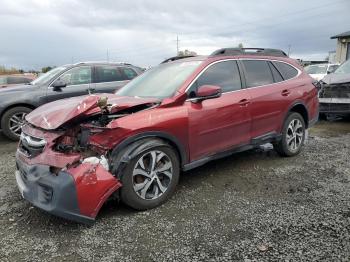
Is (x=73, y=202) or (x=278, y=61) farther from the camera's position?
(x=278, y=61)

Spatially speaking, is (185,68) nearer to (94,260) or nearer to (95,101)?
(95,101)

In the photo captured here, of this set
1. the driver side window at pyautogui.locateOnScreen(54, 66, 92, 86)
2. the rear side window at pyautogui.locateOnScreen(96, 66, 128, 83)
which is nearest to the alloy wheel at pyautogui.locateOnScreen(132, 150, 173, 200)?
the driver side window at pyautogui.locateOnScreen(54, 66, 92, 86)

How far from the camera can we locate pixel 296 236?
10.2 ft

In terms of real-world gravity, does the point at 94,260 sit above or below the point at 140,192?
below

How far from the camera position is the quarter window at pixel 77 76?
25.4 ft

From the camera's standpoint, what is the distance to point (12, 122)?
7.07 meters

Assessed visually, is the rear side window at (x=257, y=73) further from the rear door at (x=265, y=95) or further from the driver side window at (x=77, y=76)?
the driver side window at (x=77, y=76)

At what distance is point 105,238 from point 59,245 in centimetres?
41

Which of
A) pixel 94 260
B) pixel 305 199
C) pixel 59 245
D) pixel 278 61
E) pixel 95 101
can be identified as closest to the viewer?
pixel 94 260

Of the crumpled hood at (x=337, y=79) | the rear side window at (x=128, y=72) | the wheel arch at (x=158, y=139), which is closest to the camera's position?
the wheel arch at (x=158, y=139)

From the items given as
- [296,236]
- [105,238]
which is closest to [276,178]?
[296,236]

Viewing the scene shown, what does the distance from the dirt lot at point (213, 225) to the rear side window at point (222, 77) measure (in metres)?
1.24

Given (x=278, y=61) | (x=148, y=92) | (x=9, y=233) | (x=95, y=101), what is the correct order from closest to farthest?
1. (x=9, y=233)
2. (x=95, y=101)
3. (x=148, y=92)
4. (x=278, y=61)

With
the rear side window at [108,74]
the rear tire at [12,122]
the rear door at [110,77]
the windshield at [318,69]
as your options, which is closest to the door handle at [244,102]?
the rear door at [110,77]
